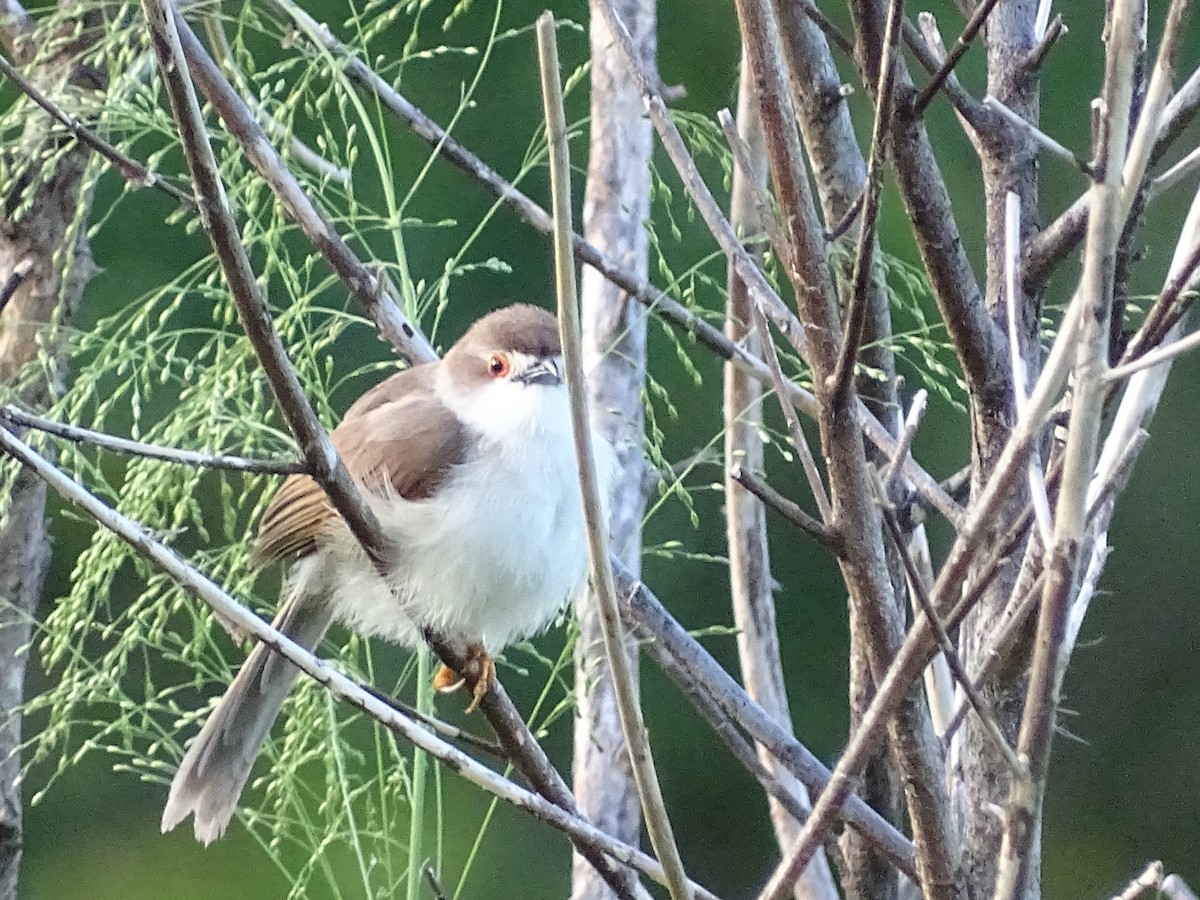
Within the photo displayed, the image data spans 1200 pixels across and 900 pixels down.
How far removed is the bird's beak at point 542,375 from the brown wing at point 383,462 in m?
0.11

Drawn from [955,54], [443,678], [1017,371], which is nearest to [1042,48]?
[955,54]

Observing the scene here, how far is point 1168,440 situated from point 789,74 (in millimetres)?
3364

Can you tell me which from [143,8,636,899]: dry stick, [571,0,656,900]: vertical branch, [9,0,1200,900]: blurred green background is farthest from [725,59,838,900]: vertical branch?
[9,0,1200,900]: blurred green background

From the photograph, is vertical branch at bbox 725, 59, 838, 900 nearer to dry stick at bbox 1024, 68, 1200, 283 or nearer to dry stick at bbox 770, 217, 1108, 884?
dry stick at bbox 1024, 68, 1200, 283

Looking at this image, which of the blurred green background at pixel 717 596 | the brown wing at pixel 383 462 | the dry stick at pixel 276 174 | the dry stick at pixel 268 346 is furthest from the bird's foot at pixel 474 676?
the blurred green background at pixel 717 596

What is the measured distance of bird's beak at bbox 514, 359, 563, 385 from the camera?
6.83 feet

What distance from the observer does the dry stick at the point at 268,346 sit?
100 cm

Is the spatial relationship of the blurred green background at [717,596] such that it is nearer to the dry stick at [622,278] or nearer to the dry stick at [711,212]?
the dry stick at [622,278]

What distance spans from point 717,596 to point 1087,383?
318cm

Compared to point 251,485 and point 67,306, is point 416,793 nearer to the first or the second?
point 251,485

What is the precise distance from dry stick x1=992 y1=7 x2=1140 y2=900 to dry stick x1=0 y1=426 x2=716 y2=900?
34cm

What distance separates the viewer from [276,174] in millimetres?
1655

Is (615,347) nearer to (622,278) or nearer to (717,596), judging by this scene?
(622,278)

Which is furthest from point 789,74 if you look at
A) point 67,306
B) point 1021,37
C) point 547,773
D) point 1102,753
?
point 1102,753
